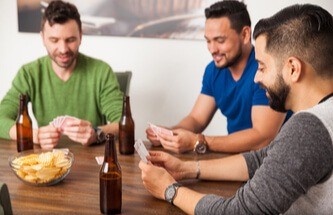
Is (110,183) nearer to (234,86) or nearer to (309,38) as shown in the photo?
(309,38)

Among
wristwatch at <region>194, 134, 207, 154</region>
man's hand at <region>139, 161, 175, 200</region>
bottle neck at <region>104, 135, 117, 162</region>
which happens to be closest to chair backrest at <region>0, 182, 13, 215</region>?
bottle neck at <region>104, 135, 117, 162</region>

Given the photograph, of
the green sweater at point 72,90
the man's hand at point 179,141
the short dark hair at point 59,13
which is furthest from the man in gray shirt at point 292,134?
the short dark hair at point 59,13

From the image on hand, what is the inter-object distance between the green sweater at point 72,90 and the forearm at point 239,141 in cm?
72

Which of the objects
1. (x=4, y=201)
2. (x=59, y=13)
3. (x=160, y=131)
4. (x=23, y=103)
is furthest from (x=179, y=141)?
(x=59, y=13)

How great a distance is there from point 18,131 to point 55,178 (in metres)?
0.49

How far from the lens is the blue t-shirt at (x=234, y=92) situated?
224 centimetres

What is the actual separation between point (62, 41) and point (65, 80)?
0.77 ft

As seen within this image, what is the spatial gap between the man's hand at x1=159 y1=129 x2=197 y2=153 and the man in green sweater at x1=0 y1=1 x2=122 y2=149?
0.49 m

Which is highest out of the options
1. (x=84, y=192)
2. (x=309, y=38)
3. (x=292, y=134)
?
(x=309, y=38)

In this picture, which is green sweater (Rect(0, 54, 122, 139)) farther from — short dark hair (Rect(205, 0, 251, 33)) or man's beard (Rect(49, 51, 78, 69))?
short dark hair (Rect(205, 0, 251, 33))

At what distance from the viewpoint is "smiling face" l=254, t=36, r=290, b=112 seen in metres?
1.24

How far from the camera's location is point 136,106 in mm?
3414

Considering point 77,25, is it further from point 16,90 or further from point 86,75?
point 16,90

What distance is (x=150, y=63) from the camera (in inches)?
130
